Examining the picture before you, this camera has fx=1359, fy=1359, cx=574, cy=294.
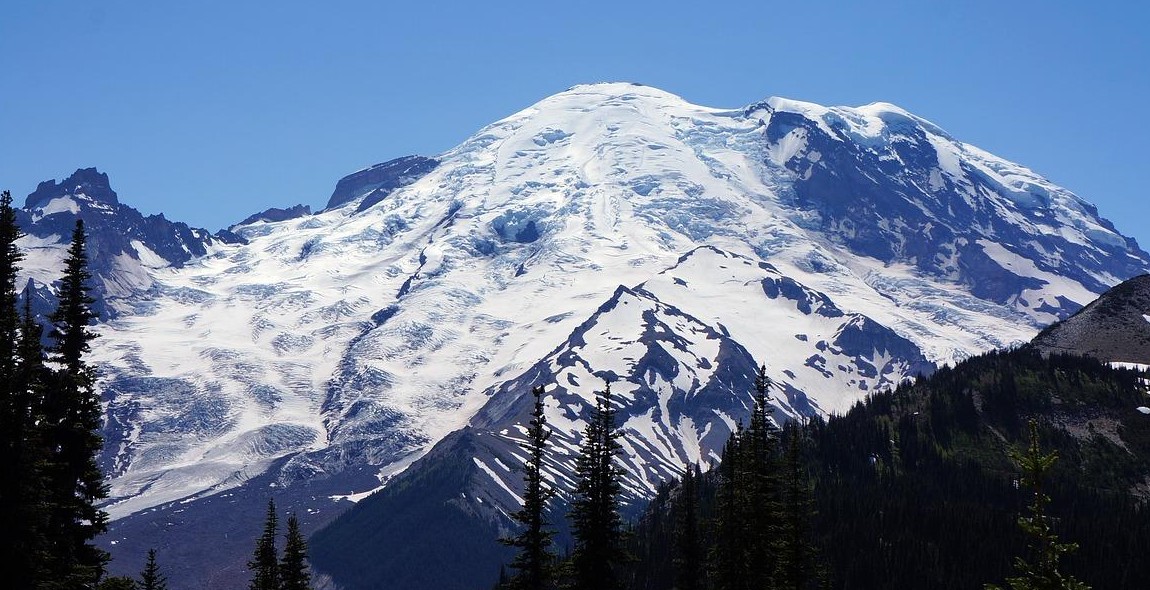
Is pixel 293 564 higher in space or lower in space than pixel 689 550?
lower

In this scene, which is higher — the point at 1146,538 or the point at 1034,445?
the point at 1146,538

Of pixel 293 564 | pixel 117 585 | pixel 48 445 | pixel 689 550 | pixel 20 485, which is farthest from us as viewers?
pixel 689 550

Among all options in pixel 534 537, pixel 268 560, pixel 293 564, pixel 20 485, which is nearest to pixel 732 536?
pixel 534 537

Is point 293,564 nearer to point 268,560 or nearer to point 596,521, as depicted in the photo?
point 268,560

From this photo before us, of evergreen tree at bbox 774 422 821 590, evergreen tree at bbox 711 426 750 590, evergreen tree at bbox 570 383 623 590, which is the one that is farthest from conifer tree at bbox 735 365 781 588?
evergreen tree at bbox 570 383 623 590

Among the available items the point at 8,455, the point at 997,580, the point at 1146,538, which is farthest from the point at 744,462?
the point at 1146,538

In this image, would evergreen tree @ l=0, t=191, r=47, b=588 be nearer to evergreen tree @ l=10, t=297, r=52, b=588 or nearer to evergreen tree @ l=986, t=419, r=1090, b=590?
evergreen tree @ l=10, t=297, r=52, b=588

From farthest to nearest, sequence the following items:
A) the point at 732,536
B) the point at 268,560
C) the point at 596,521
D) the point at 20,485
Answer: the point at 268,560, the point at 732,536, the point at 596,521, the point at 20,485

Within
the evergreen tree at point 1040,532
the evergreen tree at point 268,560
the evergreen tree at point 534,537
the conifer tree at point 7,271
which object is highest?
the conifer tree at point 7,271

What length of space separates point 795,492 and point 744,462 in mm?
3759

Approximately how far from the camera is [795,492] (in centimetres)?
6194

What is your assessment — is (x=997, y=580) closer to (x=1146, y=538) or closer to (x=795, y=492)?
(x=1146, y=538)

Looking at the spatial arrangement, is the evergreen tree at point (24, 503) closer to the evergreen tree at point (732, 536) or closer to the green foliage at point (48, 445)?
the green foliage at point (48, 445)

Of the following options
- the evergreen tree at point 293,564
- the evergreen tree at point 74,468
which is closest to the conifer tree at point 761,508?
the evergreen tree at point 293,564
